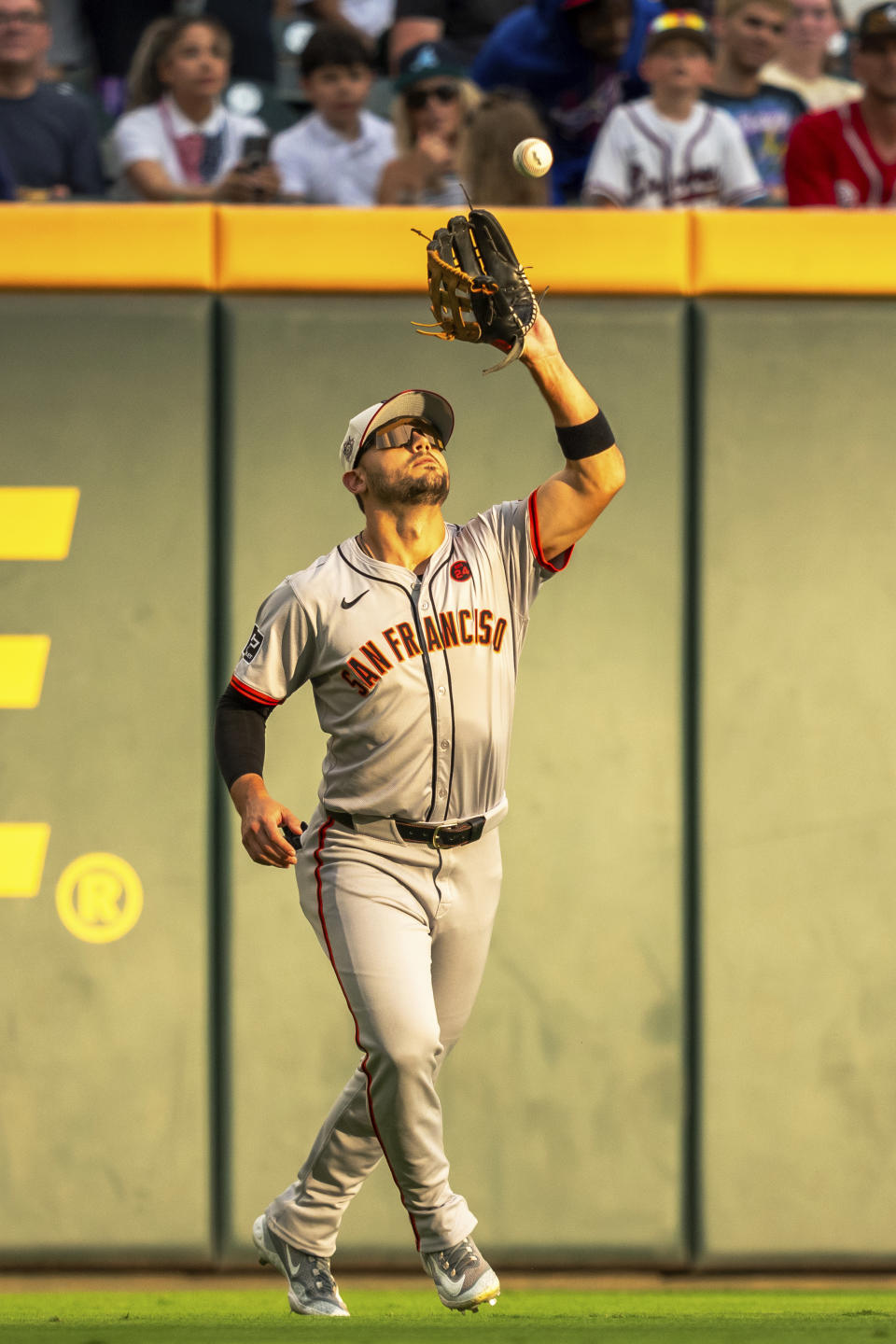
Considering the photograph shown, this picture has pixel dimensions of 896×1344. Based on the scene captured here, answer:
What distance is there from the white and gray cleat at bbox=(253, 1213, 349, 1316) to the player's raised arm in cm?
153

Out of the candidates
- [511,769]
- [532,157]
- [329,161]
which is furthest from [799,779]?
[329,161]

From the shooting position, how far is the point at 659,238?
4.05 m

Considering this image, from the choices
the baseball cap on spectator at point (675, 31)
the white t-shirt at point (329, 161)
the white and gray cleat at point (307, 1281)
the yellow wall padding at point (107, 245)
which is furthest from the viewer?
the white t-shirt at point (329, 161)

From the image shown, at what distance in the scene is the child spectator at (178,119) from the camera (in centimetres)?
512

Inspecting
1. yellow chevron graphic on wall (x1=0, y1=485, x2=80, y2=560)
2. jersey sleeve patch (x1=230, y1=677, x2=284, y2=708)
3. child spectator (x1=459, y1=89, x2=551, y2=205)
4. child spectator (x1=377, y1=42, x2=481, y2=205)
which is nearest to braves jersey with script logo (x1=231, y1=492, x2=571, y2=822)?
jersey sleeve patch (x1=230, y1=677, x2=284, y2=708)

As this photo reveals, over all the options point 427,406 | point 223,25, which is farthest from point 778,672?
point 223,25

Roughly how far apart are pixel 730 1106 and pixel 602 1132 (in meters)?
0.32

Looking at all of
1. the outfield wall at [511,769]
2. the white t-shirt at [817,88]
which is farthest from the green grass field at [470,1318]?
the white t-shirt at [817,88]

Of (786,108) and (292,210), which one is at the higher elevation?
(786,108)

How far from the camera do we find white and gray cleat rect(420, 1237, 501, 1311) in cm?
317

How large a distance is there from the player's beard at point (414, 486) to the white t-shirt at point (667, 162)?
1.85m

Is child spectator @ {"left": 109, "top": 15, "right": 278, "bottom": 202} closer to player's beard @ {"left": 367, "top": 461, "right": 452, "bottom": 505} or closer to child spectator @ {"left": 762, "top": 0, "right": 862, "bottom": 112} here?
child spectator @ {"left": 762, "top": 0, "right": 862, "bottom": 112}

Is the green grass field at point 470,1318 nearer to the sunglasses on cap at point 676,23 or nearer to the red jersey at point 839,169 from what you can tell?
the red jersey at point 839,169

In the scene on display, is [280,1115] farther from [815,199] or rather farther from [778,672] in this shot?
[815,199]
